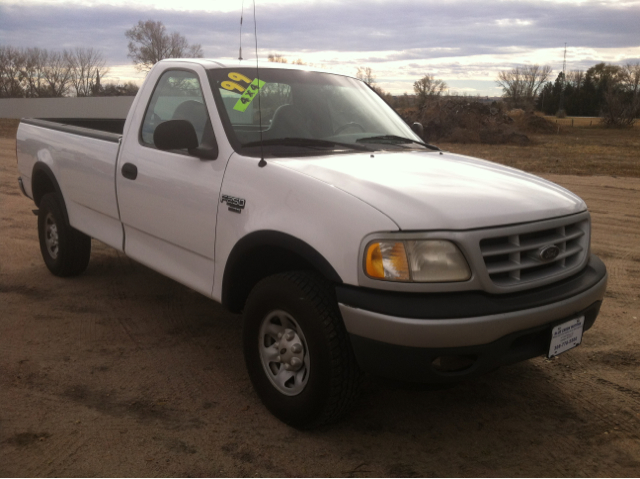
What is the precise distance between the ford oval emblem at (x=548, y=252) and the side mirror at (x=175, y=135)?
6.91 ft

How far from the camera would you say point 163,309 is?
5445 millimetres

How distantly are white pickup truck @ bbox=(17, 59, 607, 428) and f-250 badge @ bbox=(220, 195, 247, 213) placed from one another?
0.04 feet

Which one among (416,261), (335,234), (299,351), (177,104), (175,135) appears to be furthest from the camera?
(177,104)

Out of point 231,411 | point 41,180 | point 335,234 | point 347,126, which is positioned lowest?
point 231,411

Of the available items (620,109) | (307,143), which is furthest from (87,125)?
(620,109)

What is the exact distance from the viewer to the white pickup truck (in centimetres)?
291

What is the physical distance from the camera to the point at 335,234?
3023mm

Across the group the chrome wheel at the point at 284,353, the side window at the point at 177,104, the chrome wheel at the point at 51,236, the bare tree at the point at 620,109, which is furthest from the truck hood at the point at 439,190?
the bare tree at the point at 620,109

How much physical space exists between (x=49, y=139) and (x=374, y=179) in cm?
403

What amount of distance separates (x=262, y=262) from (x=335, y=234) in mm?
802

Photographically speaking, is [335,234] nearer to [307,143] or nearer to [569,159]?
[307,143]

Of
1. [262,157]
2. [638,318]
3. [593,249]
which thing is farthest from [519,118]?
[262,157]

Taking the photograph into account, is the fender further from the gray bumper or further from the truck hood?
the gray bumper

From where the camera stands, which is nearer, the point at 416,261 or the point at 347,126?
the point at 416,261
